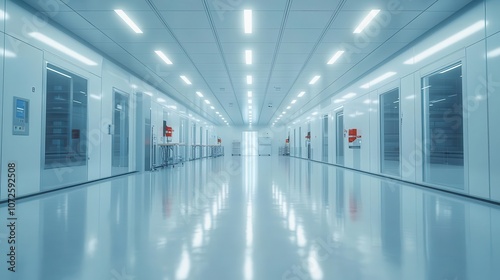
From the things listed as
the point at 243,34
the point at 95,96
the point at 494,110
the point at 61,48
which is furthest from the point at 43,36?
the point at 494,110

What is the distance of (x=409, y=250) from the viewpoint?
2.41 meters

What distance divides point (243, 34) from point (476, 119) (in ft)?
14.6

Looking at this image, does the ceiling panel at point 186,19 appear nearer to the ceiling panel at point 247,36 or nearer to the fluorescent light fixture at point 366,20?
the ceiling panel at point 247,36

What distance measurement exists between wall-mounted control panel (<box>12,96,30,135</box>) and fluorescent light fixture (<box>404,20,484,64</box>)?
748cm

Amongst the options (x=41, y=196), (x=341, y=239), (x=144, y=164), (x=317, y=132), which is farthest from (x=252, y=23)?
(x=317, y=132)

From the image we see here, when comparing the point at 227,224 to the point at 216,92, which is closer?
the point at 227,224

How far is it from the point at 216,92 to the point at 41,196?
27.1 feet

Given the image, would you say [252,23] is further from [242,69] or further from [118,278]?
[118,278]

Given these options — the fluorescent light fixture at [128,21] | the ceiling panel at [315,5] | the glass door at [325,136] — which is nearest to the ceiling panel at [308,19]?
the ceiling panel at [315,5]

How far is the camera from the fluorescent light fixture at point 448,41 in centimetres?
473

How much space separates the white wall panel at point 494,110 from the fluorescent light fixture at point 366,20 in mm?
1786

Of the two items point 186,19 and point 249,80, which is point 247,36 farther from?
point 249,80

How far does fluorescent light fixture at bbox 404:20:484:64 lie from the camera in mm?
4727

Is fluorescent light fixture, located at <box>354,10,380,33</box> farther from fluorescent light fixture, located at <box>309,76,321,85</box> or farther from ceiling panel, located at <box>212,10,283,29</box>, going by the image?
fluorescent light fixture, located at <box>309,76,321,85</box>
